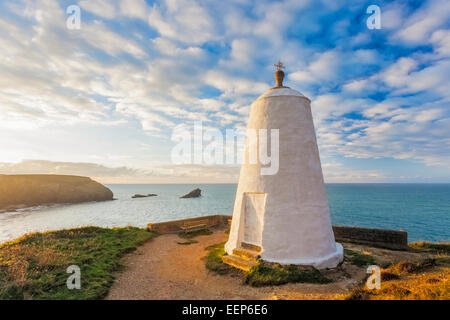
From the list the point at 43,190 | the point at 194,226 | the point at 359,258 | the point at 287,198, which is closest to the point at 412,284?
the point at 359,258

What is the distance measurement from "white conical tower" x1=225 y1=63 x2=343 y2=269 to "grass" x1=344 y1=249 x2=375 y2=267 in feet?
2.27

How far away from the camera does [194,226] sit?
46.4 feet

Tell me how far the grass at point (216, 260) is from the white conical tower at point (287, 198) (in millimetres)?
655

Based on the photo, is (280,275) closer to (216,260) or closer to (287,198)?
(287,198)

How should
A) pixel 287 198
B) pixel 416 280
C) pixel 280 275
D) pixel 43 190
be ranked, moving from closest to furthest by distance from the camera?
pixel 416 280
pixel 280 275
pixel 287 198
pixel 43 190

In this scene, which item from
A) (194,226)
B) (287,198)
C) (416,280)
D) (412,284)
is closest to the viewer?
(412,284)

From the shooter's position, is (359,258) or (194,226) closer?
(359,258)

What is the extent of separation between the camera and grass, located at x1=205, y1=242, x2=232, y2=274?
8.11 meters

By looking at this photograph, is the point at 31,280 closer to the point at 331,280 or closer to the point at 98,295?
the point at 98,295

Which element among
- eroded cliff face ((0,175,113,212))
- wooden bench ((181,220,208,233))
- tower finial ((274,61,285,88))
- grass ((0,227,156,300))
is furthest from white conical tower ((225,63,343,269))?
eroded cliff face ((0,175,113,212))

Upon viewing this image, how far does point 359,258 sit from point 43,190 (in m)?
75.9

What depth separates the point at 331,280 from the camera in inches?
278

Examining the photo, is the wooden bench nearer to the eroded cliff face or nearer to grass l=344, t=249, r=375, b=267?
grass l=344, t=249, r=375, b=267
